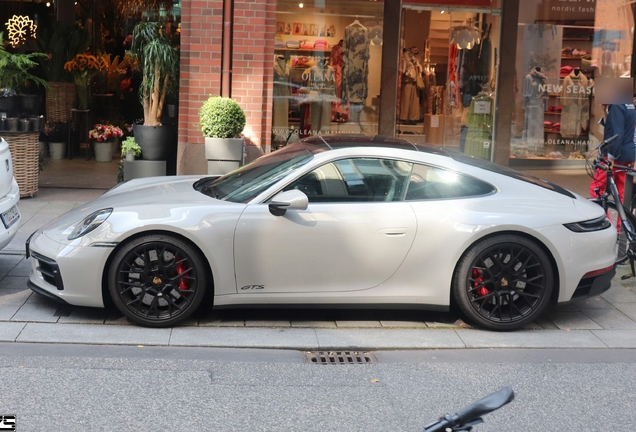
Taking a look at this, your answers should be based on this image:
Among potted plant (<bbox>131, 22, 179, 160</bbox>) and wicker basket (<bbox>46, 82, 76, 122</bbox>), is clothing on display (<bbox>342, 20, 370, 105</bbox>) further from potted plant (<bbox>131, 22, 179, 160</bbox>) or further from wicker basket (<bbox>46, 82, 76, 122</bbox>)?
wicker basket (<bbox>46, 82, 76, 122</bbox>)

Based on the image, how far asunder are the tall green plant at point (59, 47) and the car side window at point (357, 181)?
976 centimetres

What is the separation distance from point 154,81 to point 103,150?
3.75 m

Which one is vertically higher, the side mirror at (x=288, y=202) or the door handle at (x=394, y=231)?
the side mirror at (x=288, y=202)

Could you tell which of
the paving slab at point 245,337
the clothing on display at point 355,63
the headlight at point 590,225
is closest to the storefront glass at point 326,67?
the clothing on display at point 355,63

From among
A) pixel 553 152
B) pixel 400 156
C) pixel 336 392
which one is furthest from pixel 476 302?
pixel 553 152

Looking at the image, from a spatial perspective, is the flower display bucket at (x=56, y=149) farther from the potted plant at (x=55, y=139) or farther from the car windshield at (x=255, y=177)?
the car windshield at (x=255, y=177)

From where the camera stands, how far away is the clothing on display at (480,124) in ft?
46.0

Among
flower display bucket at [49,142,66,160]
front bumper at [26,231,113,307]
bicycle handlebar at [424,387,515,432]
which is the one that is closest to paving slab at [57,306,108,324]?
front bumper at [26,231,113,307]

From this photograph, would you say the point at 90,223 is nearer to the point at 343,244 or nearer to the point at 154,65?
the point at 343,244

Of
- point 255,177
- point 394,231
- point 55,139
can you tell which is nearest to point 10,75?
point 55,139

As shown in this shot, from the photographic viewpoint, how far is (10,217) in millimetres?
6871

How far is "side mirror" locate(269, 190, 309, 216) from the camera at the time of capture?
19.5ft

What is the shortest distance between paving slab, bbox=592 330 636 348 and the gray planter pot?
200 inches

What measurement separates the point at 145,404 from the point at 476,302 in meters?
2.62
